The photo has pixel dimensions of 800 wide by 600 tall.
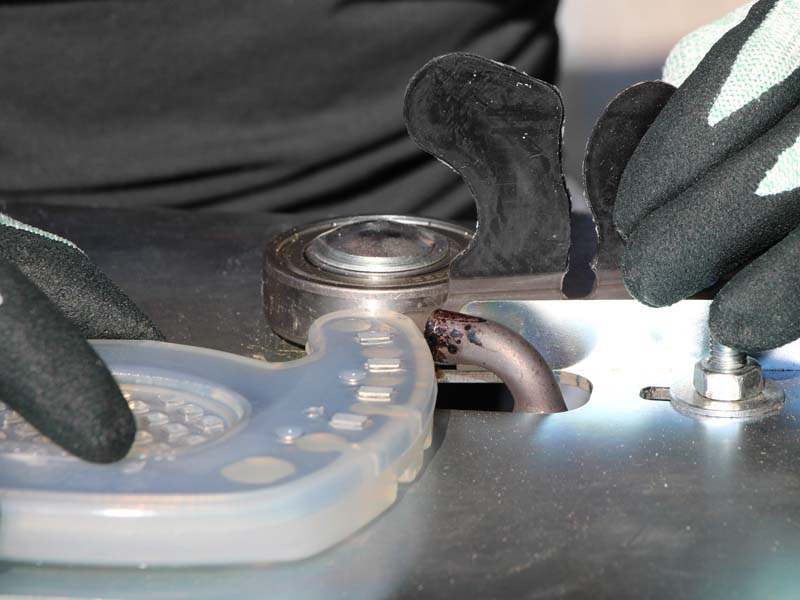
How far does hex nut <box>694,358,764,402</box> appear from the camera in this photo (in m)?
0.79

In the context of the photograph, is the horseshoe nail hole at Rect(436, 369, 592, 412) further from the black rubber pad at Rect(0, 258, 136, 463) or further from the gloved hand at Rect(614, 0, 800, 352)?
the black rubber pad at Rect(0, 258, 136, 463)

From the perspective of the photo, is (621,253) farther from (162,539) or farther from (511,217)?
(162,539)

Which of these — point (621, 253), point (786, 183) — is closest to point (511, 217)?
point (621, 253)

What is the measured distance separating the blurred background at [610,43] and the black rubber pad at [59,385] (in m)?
3.12

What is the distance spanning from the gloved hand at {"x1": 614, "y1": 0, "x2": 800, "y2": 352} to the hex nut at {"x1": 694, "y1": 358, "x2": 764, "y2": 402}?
5 cm

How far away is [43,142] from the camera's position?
54.4 inches

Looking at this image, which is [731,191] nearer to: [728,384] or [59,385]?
[728,384]

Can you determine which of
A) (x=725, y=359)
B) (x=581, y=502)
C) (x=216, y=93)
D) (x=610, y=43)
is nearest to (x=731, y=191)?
(x=725, y=359)

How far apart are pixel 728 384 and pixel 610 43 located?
3.85 m

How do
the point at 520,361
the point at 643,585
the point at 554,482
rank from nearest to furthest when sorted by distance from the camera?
the point at 643,585
the point at 554,482
the point at 520,361

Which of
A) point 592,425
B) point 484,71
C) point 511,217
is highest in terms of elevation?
point 484,71

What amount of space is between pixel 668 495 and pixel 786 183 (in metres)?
0.23

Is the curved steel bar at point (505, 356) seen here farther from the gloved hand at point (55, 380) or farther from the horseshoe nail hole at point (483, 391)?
the gloved hand at point (55, 380)

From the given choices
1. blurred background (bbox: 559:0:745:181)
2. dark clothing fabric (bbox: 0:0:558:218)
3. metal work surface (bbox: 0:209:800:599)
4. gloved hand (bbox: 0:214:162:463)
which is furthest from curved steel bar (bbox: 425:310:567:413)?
blurred background (bbox: 559:0:745:181)
